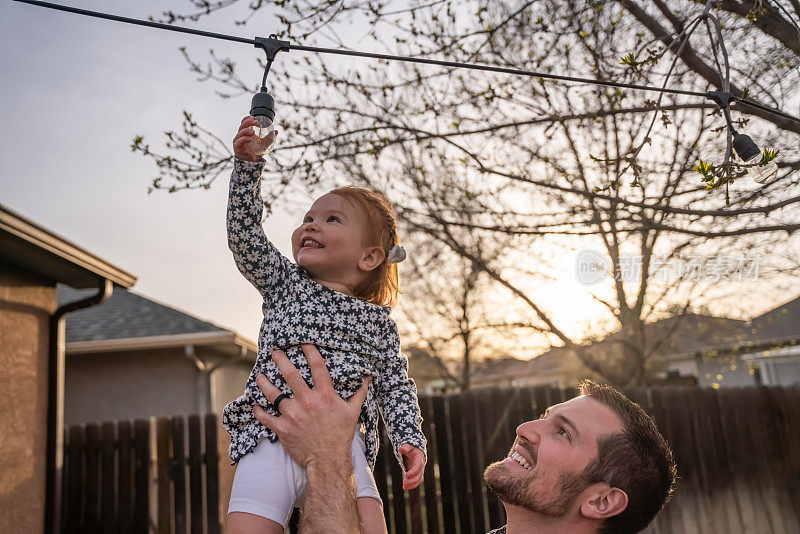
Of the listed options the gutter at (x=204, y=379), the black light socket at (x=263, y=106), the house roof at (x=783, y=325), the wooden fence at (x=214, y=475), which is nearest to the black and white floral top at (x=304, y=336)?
the black light socket at (x=263, y=106)

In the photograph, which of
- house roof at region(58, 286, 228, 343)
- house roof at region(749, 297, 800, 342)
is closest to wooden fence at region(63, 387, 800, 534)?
house roof at region(58, 286, 228, 343)

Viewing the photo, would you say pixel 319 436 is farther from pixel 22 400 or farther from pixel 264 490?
pixel 22 400

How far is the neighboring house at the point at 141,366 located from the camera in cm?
902

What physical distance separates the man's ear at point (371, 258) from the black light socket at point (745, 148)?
1362 mm

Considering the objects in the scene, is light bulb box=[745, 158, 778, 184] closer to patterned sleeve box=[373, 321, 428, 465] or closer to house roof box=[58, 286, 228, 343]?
patterned sleeve box=[373, 321, 428, 465]

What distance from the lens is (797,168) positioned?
11.5 feet

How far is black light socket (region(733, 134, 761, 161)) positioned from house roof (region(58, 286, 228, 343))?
316 inches

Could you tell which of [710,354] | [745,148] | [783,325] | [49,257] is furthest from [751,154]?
[783,325]

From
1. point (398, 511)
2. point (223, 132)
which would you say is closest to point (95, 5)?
point (223, 132)

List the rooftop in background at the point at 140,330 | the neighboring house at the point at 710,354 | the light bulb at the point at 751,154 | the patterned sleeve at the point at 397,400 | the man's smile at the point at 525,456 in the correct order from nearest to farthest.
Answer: the patterned sleeve at the point at 397,400 < the man's smile at the point at 525,456 < the light bulb at the point at 751,154 < the rooftop in background at the point at 140,330 < the neighboring house at the point at 710,354

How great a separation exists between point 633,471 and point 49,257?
13.7 feet

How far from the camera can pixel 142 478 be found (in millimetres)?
5109

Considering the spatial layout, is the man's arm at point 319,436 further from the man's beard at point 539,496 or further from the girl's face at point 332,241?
the man's beard at point 539,496

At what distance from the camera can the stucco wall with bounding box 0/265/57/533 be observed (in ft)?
13.6
